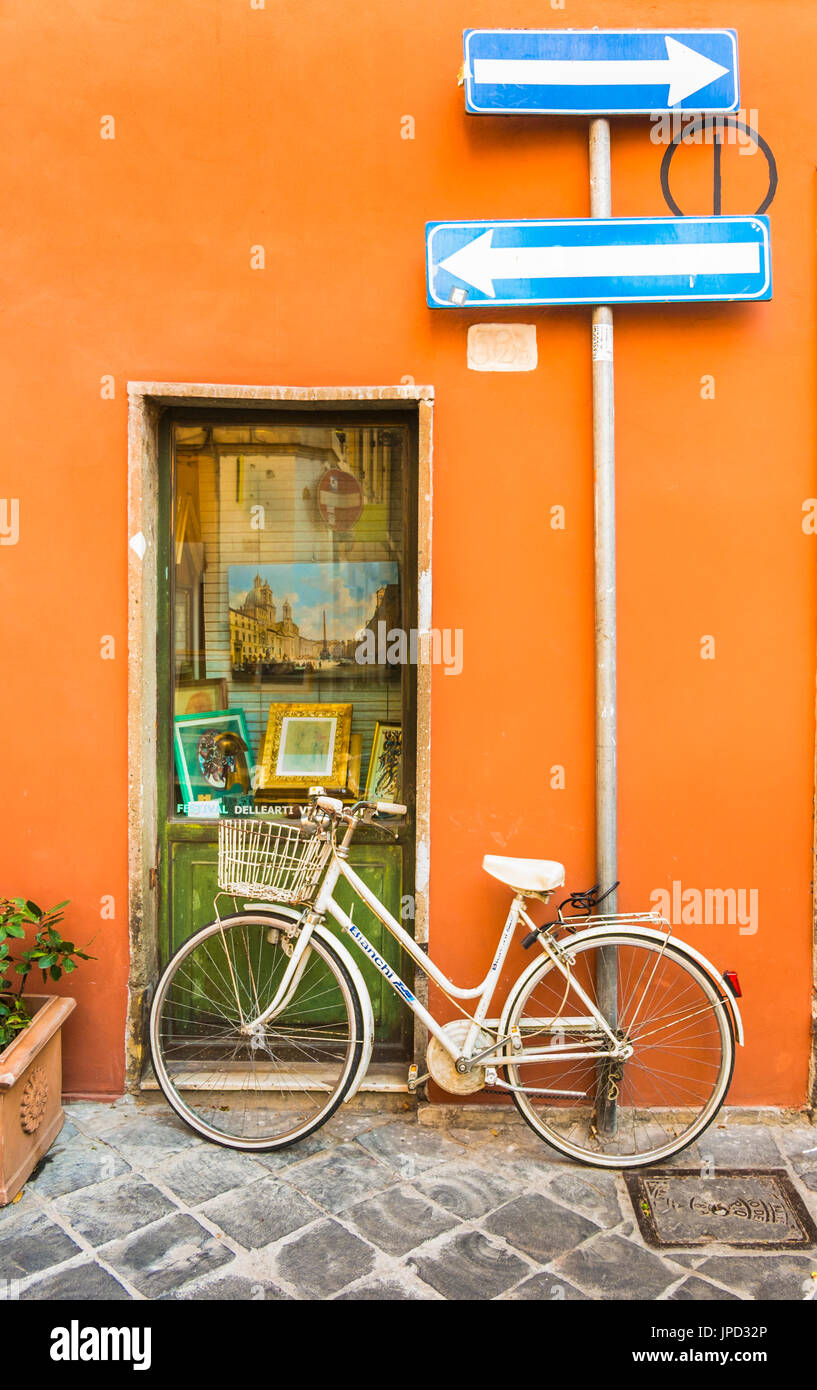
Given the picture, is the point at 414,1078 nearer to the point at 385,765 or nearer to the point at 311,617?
the point at 385,765

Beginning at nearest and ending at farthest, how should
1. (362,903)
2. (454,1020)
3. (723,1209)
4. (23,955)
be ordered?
(723,1209)
(23,955)
(454,1020)
(362,903)

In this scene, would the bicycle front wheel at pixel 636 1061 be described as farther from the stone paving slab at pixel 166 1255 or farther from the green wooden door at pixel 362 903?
the stone paving slab at pixel 166 1255

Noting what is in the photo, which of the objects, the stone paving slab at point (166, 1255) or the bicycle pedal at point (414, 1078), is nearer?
the stone paving slab at point (166, 1255)

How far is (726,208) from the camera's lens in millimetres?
3549

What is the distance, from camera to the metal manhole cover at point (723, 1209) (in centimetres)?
288

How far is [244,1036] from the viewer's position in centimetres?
354

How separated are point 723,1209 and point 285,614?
284cm

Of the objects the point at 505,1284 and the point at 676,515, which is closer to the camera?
the point at 505,1284

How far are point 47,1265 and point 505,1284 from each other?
1.38 meters

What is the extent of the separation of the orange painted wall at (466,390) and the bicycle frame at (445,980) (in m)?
0.27

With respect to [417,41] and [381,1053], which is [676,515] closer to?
[417,41]

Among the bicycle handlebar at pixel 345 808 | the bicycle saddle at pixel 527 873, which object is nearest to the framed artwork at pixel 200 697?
the bicycle handlebar at pixel 345 808

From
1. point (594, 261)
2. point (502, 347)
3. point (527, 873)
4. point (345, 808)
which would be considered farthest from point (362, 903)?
point (594, 261)
